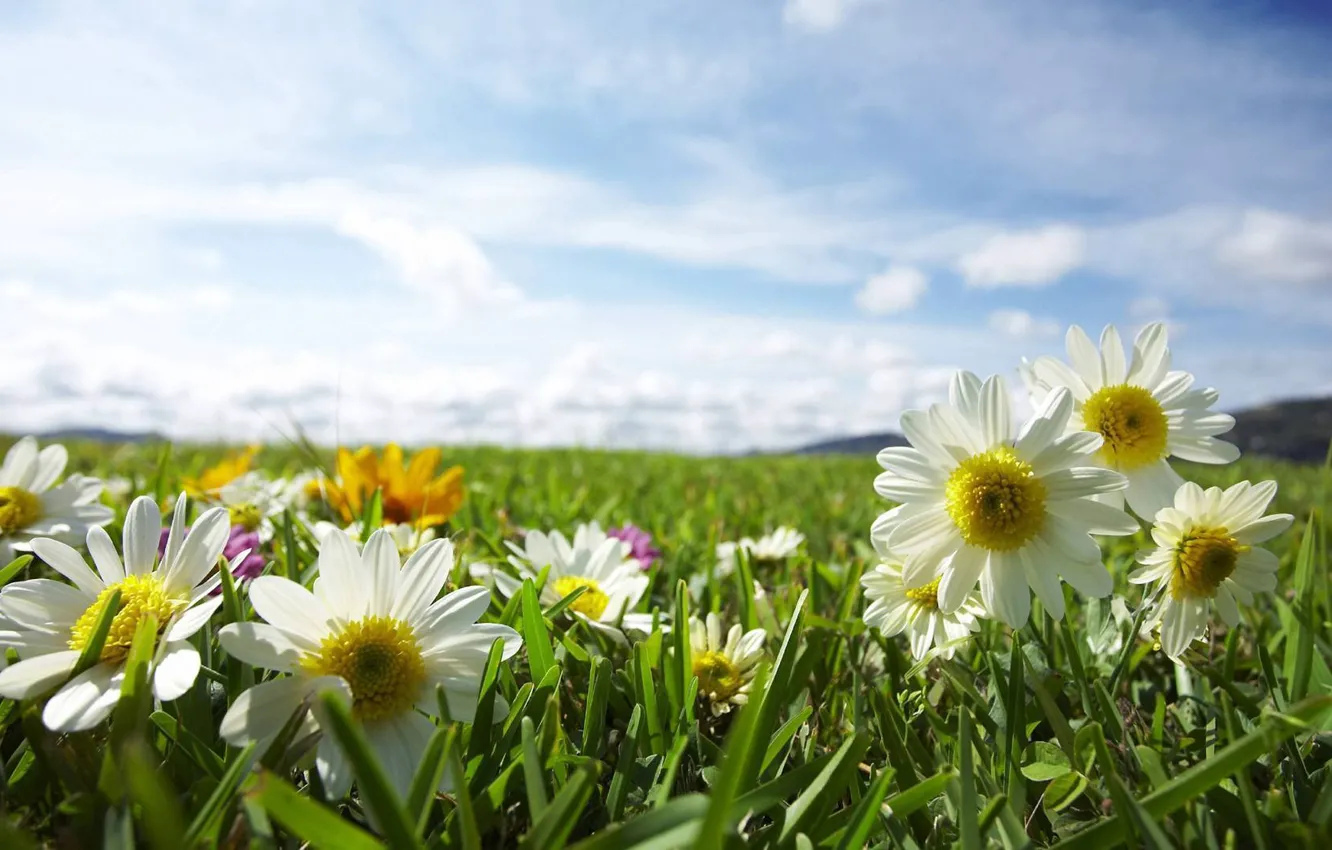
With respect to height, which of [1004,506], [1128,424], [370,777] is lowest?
[370,777]

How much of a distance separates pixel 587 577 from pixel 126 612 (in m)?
0.81

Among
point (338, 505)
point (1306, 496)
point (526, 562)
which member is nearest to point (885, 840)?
Result: point (526, 562)

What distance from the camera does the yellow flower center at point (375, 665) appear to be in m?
0.93

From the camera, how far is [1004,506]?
1069mm

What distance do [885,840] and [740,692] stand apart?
372 mm

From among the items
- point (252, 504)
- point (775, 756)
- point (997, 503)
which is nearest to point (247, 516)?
point (252, 504)

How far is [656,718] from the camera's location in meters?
1.16

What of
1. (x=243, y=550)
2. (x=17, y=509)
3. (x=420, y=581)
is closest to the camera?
(x=420, y=581)

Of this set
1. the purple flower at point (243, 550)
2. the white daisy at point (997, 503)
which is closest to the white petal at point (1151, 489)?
the white daisy at point (997, 503)

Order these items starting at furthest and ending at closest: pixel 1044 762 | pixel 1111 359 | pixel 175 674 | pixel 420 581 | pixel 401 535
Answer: pixel 401 535 < pixel 1111 359 < pixel 1044 762 < pixel 420 581 < pixel 175 674

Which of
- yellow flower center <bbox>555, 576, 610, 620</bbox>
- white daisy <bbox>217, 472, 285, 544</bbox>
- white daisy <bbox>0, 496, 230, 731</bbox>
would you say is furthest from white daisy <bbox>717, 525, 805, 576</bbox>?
white daisy <bbox>0, 496, 230, 731</bbox>

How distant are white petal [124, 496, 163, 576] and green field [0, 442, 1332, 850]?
0.37ft

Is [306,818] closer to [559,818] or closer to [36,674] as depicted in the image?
[559,818]

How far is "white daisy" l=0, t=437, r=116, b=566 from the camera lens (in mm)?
1522
